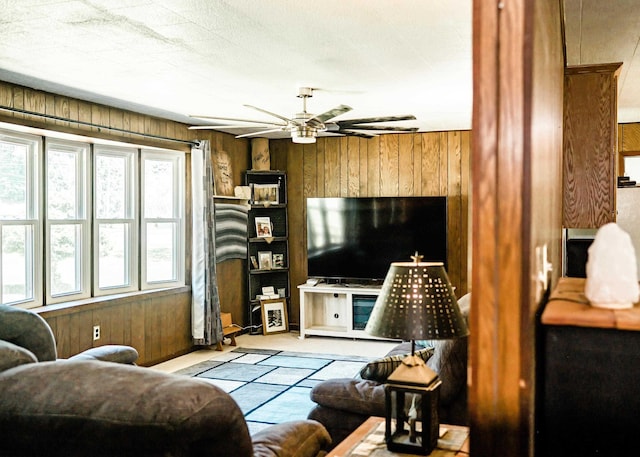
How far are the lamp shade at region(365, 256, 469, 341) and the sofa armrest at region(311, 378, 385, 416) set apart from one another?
1.11m

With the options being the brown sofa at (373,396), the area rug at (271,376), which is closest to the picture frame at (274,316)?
the area rug at (271,376)

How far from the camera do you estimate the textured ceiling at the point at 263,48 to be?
9.73 feet

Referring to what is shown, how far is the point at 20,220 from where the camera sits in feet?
15.2

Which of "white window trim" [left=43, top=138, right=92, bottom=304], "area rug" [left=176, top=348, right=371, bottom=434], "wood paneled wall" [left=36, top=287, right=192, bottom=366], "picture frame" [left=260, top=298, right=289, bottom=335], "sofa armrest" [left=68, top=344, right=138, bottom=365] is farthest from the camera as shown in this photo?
"picture frame" [left=260, top=298, right=289, bottom=335]

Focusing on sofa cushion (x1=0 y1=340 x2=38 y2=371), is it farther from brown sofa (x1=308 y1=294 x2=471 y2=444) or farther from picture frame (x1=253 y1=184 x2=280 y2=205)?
picture frame (x1=253 y1=184 x2=280 y2=205)

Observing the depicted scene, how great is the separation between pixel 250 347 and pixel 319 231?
161 cm

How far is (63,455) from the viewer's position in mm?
1624

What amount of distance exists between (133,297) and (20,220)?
4.27 ft

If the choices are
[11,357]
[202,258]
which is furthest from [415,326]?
[202,258]

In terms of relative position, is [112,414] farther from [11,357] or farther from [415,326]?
[415,326]

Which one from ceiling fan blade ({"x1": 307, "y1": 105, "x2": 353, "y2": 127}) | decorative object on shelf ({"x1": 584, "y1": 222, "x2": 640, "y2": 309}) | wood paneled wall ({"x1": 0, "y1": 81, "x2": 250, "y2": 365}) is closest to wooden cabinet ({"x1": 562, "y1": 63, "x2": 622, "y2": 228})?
ceiling fan blade ({"x1": 307, "y1": 105, "x2": 353, "y2": 127})

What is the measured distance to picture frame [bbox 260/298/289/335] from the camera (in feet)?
23.8

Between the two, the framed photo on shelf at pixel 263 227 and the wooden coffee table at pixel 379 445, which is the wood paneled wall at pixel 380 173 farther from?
Answer: the wooden coffee table at pixel 379 445

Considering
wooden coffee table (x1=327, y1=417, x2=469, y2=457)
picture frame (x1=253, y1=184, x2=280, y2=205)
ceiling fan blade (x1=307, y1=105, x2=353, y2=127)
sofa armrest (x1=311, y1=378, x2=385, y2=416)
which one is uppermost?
ceiling fan blade (x1=307, y1=105, x2=353, y2=127)
